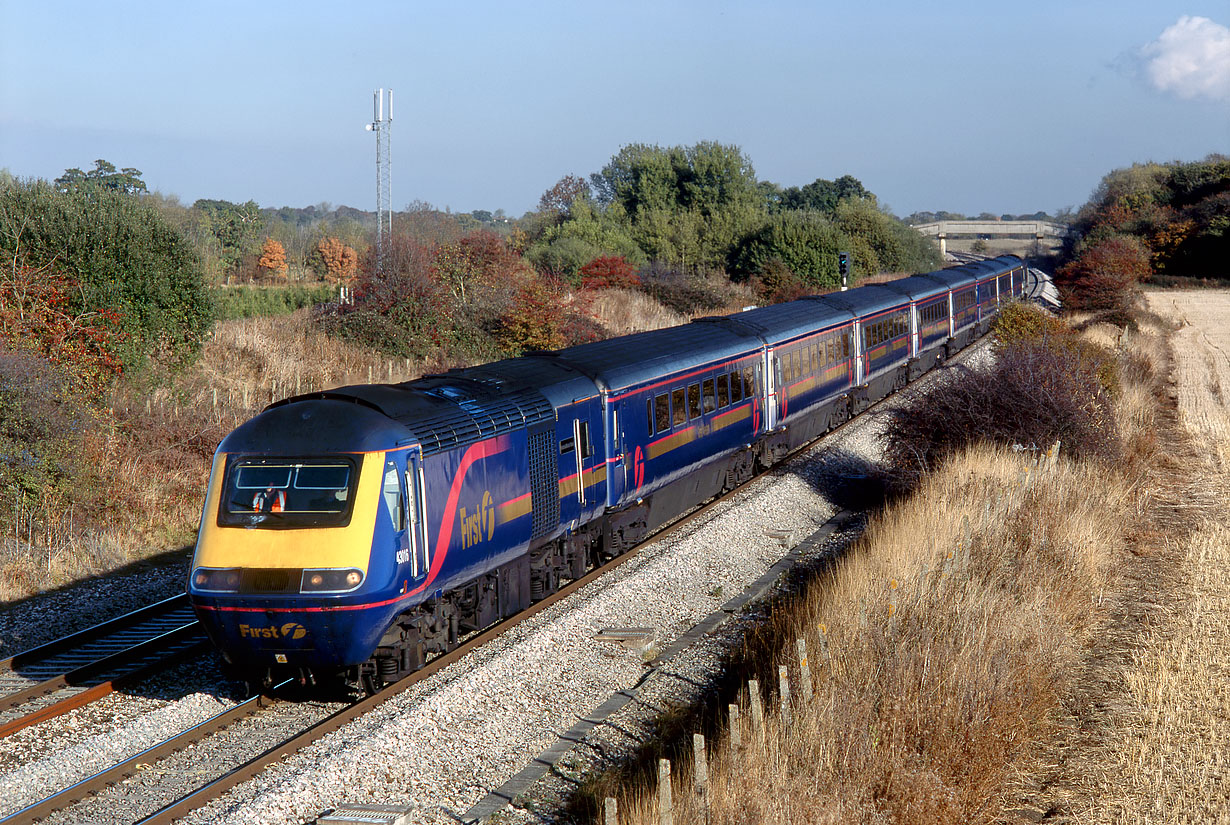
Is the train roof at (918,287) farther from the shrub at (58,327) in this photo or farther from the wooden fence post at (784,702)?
the wooden fence post at (784,702)

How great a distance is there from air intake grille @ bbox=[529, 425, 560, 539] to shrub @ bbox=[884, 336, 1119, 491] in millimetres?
7475

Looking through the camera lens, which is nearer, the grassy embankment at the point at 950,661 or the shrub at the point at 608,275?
the grassy embankment at the point at 950,661

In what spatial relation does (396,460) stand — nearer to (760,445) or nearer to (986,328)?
(760,445)

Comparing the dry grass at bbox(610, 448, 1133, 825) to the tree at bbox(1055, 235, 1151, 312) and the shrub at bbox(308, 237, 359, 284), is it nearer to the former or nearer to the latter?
the tree at bbox(1055, 235, 1151, 312)

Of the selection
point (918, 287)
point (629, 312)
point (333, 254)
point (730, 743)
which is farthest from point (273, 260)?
point (730, 743)

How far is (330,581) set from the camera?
924 cm

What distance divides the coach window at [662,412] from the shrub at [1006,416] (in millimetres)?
4561

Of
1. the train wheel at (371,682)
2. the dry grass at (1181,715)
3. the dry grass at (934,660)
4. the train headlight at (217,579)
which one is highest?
the train headlight at (217,579)

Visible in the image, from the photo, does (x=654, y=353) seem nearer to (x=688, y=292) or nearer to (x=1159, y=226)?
(x=688, y=292)

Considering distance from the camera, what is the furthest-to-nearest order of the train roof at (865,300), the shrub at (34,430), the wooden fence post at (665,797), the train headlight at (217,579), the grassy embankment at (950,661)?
the train roof at (865,300) → the shrub at (34,430) → the train headlight at (217,579) → the grassy embankment at (950,661) → the wooden fence post at (665,797)

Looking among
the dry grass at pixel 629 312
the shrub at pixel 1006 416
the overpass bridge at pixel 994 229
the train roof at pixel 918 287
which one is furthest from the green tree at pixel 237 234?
the overpass bridge at pixel 994 229

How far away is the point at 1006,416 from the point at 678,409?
605 centimetres

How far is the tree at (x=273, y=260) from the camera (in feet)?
198

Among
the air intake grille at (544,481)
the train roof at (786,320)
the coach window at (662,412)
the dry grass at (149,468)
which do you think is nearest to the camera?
the air intake grille at (544,481)
